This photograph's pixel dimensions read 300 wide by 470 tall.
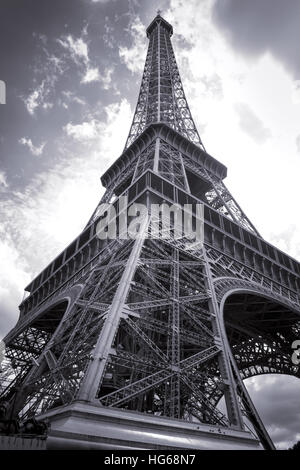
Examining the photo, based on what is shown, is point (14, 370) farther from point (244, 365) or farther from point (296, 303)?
point (296, 303)

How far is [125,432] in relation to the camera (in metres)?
7.44

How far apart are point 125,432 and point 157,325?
796 cm

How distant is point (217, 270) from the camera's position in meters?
19.2

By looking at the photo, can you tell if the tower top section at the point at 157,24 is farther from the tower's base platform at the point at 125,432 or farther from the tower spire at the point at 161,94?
the tower's base platform at the point at 125,432

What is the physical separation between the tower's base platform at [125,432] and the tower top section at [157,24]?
73881mm

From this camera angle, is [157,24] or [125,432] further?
[157,24]

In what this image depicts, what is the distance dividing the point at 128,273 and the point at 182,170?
19574 millimetres

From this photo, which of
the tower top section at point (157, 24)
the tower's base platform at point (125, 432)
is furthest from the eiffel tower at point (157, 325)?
the tower top section at point (157, 24)

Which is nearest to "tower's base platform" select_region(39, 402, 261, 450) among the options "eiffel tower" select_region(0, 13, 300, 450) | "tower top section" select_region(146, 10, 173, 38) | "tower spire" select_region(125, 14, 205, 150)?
"eiffel tower" select_region(0, 13, 300, 450)

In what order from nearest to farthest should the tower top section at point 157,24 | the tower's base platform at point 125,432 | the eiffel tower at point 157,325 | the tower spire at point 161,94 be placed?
the tower's base platform at point 125,432 < the eiffel tower at point 157,325 < the tower spire at point 161,94 < the tower top section at point 157,24

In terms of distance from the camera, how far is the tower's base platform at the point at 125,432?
6.65 m

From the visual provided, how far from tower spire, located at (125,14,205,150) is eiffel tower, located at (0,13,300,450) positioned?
1.30 feet

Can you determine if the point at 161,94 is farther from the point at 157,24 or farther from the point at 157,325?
the point at 157,325

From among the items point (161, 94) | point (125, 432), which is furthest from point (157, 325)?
point (161, 94)
